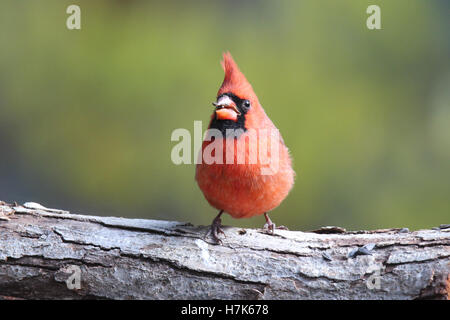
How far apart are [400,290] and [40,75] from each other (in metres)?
2.89

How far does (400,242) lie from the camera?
2527 millimetres

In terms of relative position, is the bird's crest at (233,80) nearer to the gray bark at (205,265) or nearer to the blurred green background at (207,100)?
the gray bark at (205,265)

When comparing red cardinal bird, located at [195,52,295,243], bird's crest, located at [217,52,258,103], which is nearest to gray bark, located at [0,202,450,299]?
red cardinal bird, located at [195,52,295,243]

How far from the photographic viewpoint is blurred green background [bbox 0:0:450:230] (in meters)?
3.95

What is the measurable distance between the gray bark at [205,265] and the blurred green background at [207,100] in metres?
1.40

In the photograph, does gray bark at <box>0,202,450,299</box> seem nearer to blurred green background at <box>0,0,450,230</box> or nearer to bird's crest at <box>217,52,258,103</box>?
bird's crest at <box>217,52,258,103</box>

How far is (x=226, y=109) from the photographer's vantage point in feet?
8.73

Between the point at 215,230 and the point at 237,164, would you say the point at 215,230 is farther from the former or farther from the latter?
the point at 237,164

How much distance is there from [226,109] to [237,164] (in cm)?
26

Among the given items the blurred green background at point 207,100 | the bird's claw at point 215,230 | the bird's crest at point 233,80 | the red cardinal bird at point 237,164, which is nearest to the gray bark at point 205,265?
the bird's claw at point 215,230

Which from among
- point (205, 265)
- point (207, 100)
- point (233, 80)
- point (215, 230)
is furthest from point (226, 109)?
point (207, 100)

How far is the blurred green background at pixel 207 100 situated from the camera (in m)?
3.95

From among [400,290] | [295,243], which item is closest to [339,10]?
[295,243]

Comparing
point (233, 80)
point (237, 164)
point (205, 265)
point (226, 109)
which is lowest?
point (205, 265)
